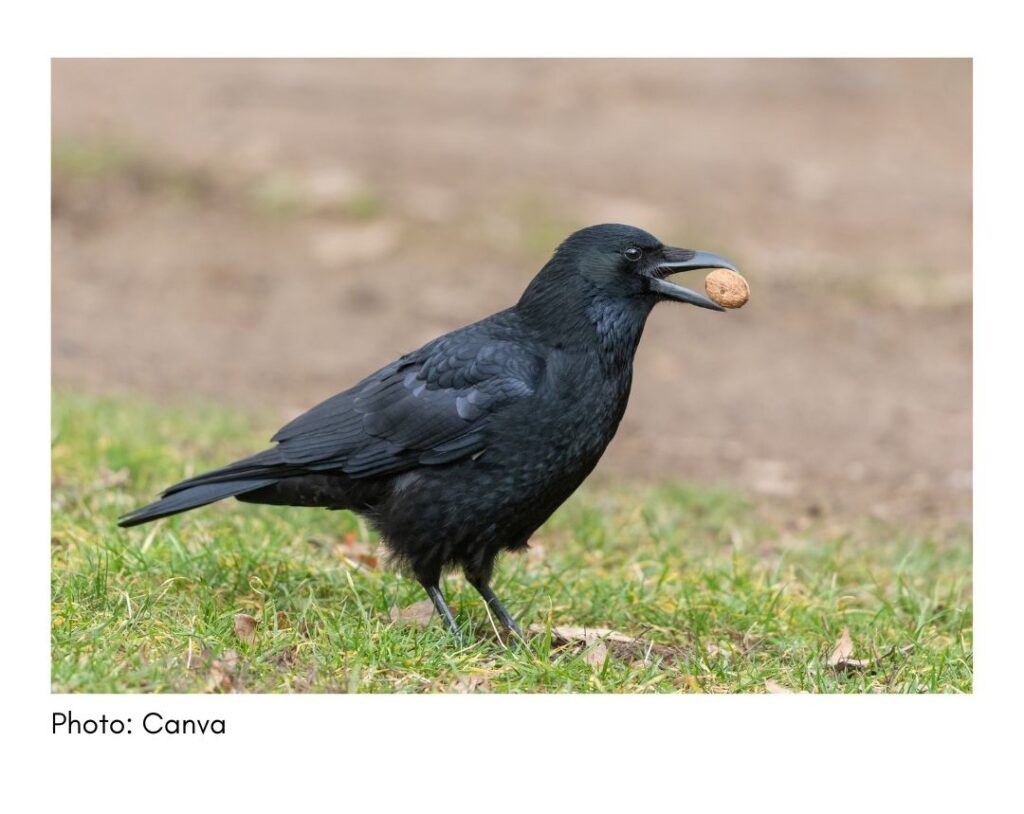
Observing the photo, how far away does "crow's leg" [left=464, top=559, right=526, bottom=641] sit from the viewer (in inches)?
186

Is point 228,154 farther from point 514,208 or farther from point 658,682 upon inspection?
point 658,682

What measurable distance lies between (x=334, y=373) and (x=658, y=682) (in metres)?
4.91

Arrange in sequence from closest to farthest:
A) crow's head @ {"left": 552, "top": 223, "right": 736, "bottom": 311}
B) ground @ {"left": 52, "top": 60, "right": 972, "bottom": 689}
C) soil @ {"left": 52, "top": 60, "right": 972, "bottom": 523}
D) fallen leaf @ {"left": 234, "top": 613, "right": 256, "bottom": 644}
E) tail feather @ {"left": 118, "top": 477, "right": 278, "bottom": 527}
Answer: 1. fallen leaf @ {"left": 234, "top": 613, "right": 256, "bottom": 644}
2. tail feather @ {"left": 118, "top": 477, "right": 278, "bottom": 527}
3. crow's head @ {"left": 552, "top": 223, "right": 736, "bottom": 311}
4. ground @ {"left": 52, "top": 60, "right": 972, "bottom": 689}
5. soil @ {"left": 52, "top": 60, "right": 972, "bottom": 523}

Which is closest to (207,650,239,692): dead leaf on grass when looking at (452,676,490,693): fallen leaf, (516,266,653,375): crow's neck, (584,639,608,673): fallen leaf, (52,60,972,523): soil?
(452,676,490,693): fallen leaf

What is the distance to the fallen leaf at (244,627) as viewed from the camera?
4297 mm

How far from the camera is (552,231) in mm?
10594

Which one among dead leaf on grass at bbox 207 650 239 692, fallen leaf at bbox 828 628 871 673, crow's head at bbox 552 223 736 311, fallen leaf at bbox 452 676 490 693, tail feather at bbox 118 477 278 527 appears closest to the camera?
dead leaf on grass at bbox 207 650 239 692

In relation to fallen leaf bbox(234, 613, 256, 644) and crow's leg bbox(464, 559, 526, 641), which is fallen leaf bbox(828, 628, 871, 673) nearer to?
crow's leg bbox(464, 559, 526, 641)

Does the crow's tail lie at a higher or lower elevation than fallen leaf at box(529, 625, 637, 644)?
higher

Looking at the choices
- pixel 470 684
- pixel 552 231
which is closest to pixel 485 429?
pixel 470 684

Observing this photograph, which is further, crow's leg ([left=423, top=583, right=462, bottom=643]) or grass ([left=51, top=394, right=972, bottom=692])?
crow's leg ([left=423, top=583, right=462, bottom=643])

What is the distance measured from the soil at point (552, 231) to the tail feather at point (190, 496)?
2.95 metres

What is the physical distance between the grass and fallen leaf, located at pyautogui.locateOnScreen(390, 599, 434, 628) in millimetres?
49

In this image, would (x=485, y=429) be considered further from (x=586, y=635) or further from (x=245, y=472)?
(x=245, y=472)
